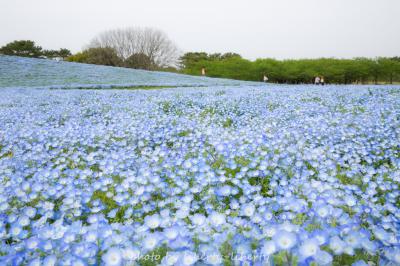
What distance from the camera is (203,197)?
272 cm

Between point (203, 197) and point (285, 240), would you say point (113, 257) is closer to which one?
point (285, 240)

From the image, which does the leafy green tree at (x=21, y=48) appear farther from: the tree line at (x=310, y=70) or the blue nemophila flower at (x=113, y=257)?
the blue nemophila flower at (x=113, y=257)

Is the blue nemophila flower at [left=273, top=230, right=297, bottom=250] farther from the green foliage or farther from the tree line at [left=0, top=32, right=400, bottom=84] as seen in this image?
the tree line at [left=0, top=32, right=400, bottom=84]

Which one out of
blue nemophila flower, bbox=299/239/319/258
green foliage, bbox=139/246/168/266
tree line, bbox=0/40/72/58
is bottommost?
green foliage, bbox=139/246/168/266

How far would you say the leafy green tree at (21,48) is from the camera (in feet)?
173

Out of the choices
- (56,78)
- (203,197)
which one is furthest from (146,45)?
(203,197)

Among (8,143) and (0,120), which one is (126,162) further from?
(0,120)

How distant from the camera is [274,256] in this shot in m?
1.37

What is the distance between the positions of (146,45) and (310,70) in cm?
2901

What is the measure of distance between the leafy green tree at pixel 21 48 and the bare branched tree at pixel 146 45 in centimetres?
1321

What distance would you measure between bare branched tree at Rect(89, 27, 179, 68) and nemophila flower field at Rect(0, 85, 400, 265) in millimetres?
50135

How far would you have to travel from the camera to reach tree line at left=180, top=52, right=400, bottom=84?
43.2m

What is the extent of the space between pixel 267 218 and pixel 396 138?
12.3ft

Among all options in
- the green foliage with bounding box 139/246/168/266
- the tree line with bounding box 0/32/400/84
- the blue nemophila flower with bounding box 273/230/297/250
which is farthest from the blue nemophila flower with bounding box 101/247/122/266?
the tree line with bounding box 0/32/400/84
